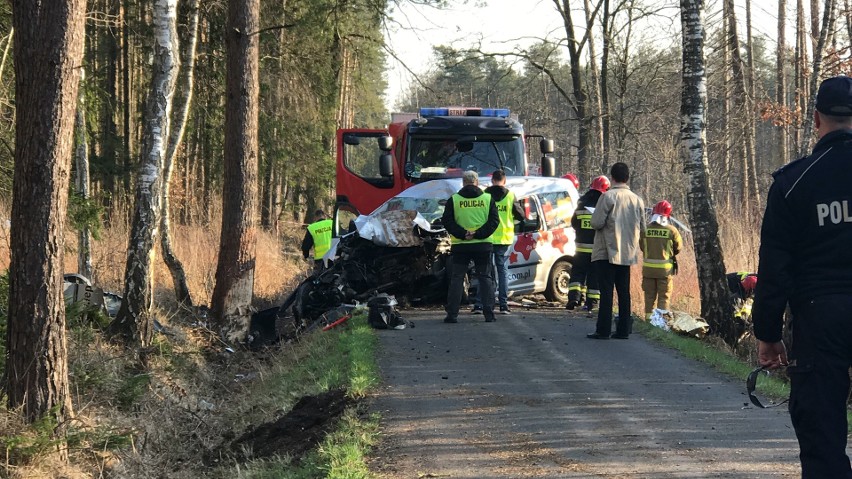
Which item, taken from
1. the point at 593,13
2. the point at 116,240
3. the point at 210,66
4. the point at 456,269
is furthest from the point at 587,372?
the point at 593,13

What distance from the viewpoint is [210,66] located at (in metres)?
23.5

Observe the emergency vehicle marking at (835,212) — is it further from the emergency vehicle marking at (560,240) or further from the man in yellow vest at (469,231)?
the emergency vehicle marking at (560,240)

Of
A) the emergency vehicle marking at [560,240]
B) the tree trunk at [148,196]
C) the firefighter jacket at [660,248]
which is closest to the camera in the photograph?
the tree trunk at [148,196]

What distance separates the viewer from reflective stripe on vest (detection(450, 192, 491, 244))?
11.7 metres

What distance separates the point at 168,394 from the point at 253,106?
16.5 feet

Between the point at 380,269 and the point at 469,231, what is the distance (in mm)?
2121

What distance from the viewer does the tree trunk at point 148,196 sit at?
11.2 metres

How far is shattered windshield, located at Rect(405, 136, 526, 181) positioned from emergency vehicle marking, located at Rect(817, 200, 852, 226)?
13067 millimetres

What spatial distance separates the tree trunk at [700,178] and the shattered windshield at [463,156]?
545 centimetres

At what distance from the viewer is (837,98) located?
3996mm

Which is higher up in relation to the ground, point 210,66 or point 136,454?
point 210,66

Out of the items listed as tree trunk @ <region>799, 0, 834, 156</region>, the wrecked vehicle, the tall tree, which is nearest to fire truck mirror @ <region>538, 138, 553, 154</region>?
the wrecked vehicle

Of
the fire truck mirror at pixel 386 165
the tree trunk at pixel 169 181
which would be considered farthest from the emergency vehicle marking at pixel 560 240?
the tree trunk at pixel 169 181

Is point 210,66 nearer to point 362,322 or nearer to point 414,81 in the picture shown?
point 414,81
